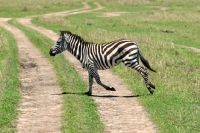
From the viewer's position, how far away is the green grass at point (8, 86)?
11.5m

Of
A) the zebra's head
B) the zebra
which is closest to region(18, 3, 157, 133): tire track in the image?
the zebra

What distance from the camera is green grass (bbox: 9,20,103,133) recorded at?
10826 mm

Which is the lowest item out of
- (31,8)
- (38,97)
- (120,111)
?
(31,8)

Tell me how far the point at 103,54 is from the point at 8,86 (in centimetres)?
369

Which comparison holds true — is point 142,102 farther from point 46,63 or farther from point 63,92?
point 46,63

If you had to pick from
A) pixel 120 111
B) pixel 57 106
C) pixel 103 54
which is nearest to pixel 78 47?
pixel 103 54

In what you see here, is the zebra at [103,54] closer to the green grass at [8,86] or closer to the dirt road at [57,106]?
the dirt road at [57,106]

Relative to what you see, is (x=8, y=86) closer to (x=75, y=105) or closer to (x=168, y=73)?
(x=75, y=105)

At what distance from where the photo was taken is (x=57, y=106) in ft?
43.0

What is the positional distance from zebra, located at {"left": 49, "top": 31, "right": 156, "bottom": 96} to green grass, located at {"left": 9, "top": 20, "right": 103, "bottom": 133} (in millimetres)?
928

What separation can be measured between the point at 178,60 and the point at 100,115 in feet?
37.8

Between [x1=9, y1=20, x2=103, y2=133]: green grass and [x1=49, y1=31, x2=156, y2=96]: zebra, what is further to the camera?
[x1=49, y1=31, x2=156, y2=96]: zebra

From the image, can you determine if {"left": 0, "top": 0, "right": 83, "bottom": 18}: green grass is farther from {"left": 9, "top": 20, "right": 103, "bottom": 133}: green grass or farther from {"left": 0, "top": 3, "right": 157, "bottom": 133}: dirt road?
{"left": 0, "top": 3, "right": 157, "bottom": 133}: dirt road

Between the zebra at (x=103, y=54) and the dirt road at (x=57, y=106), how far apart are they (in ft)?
2.58
